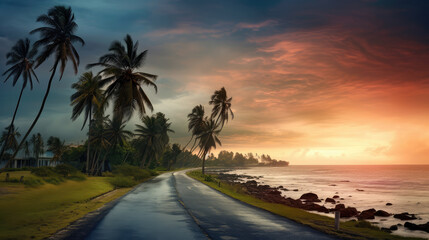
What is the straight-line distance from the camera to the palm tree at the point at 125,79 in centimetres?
2941

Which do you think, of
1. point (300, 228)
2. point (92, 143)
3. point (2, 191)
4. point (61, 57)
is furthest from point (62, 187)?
point (92, 143)

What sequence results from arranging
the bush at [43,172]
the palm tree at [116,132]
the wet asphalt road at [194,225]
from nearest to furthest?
the wet asphalt road at [194,225] → the bush at [43,172] → the palm tree at [116,132]

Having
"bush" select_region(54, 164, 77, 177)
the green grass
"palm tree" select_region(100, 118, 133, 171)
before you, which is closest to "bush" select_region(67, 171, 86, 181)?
"bush" select_region(54, 164, 77, 177)

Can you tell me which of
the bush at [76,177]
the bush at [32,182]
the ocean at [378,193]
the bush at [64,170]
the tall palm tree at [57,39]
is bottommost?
the ocean at [378,193]

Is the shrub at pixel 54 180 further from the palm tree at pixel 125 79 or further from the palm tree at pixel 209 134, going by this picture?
the palm tree at pixel 209 134

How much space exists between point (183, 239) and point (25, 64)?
1517 inches

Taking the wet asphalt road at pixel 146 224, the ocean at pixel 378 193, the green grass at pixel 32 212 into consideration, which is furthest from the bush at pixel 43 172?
the ocean at pixel 378 193

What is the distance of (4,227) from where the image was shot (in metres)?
11.4

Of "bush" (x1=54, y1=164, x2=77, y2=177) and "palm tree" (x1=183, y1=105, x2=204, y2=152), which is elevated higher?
"palm tree" (x1=183, y1=105, x2=204, y2=152)

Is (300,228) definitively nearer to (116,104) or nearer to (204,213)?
(204,213)

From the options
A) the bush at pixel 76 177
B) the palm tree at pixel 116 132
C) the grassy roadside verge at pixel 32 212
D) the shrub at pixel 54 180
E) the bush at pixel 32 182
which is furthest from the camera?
the palm tree at pixel 116 132

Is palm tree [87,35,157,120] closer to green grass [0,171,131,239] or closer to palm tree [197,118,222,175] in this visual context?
green grass [0,171,131,239]

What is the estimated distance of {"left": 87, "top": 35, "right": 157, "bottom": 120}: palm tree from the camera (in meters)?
29.4

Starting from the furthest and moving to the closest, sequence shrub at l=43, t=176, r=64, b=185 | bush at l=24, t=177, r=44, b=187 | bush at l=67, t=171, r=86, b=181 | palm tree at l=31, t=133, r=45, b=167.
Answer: palm tree at l=31, t=133, r=45, b=167, bush at l=67, t=171, r=86, b=181, shrub at l=43, t=176, r=64, b=185, bush at l=24, t=177, r=44, b=187
